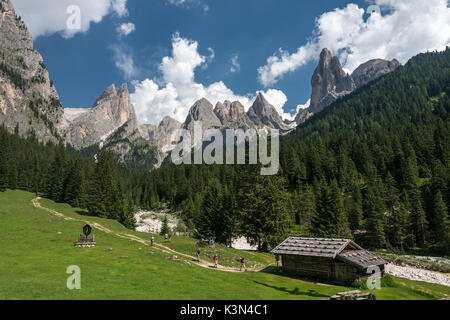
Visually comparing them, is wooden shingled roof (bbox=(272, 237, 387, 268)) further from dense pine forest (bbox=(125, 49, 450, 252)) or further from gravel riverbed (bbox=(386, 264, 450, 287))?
gravel riverbed (bbox=(386, 264, 450, 287))

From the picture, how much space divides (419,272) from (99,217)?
72790 millimetres

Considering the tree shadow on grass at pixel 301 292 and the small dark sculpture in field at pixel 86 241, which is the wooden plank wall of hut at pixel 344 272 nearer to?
the tree shadow on grass at pixel 301 292

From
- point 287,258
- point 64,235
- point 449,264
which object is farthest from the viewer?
point 449,264

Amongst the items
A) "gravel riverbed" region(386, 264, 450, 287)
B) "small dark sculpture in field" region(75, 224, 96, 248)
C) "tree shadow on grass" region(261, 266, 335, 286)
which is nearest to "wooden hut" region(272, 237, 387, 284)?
"tree shadow on grass" region(261, 266, 335, 286)

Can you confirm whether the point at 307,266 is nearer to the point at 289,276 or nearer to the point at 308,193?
the point at 289,276

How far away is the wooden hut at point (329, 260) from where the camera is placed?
31.3 metres

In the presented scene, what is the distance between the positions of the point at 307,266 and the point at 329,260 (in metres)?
3.31

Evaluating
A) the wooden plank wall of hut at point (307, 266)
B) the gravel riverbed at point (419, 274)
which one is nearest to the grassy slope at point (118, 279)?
the wooden plank wall of hut at point (307, 266)

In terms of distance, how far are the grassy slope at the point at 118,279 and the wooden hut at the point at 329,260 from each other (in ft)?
10.1

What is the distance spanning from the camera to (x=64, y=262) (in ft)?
88.6

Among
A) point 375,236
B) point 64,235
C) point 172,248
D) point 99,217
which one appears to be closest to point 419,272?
point 375,236
